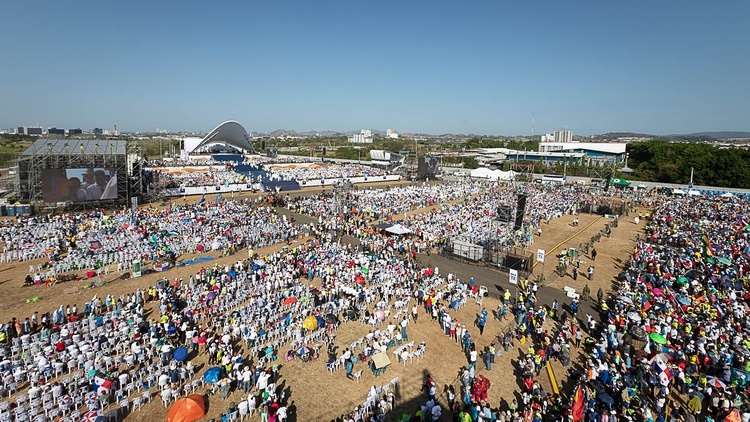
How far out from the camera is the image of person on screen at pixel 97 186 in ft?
102

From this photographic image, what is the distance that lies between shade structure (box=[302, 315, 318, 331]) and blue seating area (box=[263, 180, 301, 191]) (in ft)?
116

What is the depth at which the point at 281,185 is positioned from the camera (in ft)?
157

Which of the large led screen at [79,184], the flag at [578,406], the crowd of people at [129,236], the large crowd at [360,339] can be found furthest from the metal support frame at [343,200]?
the flag at [578,406]

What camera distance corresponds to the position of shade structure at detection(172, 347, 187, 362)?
1073 cm

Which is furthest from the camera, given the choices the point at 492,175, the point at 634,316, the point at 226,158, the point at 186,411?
the point at 226,158

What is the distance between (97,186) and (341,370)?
30.4 metres

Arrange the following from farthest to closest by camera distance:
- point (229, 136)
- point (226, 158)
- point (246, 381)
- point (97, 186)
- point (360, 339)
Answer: point (229, 136)
point (226, 158)
point (97, 186)
point (360, 339)
point (246, 381)

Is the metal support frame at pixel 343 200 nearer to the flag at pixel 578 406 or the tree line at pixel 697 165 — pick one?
Answer: the flag at pixel 578 406

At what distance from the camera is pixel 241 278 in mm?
17141

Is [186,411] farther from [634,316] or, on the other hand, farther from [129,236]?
[129,236]

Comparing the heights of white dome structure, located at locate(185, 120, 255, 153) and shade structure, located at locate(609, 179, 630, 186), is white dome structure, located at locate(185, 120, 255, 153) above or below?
above

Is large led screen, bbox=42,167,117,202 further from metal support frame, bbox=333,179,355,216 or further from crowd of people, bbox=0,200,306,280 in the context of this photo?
metal support frame, bbox=333,179,355,216

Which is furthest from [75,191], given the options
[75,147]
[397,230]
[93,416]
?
[93,416]

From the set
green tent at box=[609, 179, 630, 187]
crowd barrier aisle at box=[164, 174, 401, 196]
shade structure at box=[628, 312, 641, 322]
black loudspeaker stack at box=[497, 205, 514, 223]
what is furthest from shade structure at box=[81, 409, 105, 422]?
green tent at box=[609, 179, 630, 187]
